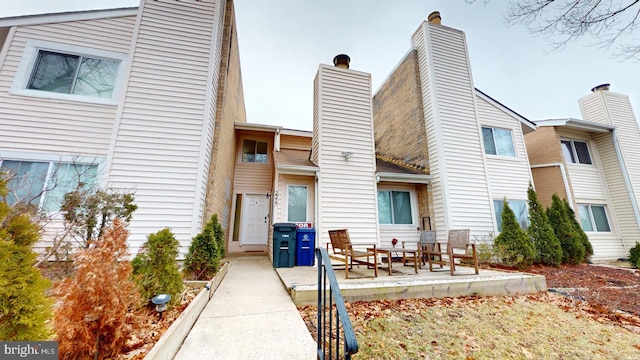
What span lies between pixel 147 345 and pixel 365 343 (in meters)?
2.19

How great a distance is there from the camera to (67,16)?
18.6 feet

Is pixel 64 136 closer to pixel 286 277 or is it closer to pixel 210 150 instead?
pixel 210 150

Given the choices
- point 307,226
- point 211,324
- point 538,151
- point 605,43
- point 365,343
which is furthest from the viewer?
point 538,151

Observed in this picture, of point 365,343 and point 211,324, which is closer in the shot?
point 365,343

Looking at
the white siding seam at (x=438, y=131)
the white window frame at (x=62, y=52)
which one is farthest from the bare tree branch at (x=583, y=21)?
the white window frame at (x=62, y=52)

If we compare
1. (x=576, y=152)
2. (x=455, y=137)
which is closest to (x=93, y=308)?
(x=455, y=137)

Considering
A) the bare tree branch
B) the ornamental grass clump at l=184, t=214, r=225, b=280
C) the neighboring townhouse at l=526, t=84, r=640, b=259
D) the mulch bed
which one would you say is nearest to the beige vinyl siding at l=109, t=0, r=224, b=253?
the ornamental grass clump at l=184, t=214, r=225, b=280

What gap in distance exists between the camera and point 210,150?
627cm

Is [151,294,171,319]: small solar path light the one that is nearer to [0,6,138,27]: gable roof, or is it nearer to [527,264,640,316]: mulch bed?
[527,264,640,316]: mulch bed

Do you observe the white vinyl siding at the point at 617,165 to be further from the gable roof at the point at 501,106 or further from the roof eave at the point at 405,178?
the roof eave at the point at 405,178

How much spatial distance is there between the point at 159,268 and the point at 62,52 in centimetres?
652

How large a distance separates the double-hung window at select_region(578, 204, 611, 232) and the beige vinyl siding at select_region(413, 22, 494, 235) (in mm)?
5690

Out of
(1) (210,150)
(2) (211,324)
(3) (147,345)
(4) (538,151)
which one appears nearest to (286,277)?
(2) (211,324)

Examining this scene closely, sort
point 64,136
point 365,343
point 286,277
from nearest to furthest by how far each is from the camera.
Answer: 1. point 365,343
2. point 286,277
3. point 64,136
